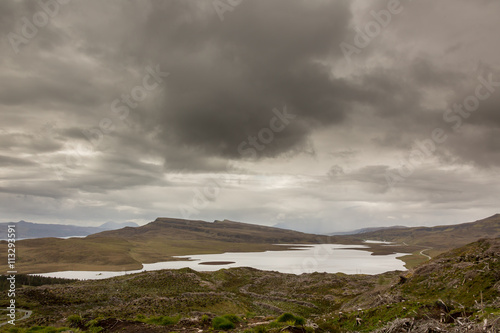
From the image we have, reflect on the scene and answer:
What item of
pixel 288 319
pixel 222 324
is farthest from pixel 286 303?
pixel 222 324

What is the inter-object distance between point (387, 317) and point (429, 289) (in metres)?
15.8

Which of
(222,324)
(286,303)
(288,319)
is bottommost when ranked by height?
(286,303)

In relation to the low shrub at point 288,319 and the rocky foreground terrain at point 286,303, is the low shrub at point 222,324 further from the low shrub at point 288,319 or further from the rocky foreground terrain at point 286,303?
the low shrub at point 288,319

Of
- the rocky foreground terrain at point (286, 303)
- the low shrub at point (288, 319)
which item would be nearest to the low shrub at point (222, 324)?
the rocky foreground terrain at point (286, 303)

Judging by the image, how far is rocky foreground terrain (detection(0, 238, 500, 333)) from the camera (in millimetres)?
19625

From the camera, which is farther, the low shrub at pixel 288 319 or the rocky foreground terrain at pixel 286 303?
the low shrub at pixel 288 319

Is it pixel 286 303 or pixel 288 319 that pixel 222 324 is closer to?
pixel 288 319

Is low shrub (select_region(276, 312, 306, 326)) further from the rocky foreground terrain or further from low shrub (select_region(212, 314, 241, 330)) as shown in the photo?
low shrub (select_region(212, 314, 241, 330))

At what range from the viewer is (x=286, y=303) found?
54.5 m

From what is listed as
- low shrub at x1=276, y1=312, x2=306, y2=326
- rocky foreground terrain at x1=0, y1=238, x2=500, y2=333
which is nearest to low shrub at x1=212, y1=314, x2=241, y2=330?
rocky foreground terrain at x1=0, y1=238, x2=500, y2=333

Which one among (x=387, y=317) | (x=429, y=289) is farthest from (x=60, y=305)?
(x=429, y=289)

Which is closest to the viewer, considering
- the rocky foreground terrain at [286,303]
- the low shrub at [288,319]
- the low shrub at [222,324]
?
the rocky foreground terrain at [286,303]

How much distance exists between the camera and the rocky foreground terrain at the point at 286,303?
19.6 m

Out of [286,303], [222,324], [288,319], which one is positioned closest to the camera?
[288,319]
